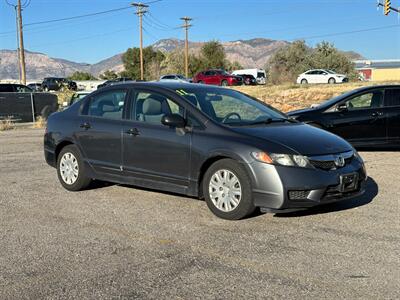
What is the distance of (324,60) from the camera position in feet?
198

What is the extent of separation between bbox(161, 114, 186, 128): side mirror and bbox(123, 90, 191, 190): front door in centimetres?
9

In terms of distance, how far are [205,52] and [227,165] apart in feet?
240

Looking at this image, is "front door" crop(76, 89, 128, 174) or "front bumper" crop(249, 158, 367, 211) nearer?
"front bumper" crop(249, 158, 367, 211)

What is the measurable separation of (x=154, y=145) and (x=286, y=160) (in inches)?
71.1

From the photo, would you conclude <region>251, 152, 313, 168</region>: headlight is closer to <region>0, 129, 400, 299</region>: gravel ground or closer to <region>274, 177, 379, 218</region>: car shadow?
<region>0, 129, 400, 299</region>: gravel ground

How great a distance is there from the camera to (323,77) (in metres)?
43.3

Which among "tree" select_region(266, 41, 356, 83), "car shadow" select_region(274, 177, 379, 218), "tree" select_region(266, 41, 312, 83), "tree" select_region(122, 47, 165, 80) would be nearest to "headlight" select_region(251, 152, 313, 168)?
"car shadow" select_region(274, 177, 379, 218)

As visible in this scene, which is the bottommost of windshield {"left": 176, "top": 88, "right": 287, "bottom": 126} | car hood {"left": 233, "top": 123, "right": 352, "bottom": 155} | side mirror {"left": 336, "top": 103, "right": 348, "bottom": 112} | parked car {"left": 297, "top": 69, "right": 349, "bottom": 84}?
car hood {"left": 233, "top": 123, "right": 352, "bottom": 155}

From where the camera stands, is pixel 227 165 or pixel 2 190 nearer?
pixel 227 165

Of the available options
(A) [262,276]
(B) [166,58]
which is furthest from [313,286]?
(B) [166,58]

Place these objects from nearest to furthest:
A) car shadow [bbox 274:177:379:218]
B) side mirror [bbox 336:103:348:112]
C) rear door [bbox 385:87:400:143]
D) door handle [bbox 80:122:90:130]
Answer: car shadow [bbox 274:177:379:218] → door handle [bbox 80:122:90:130] → rear door [bbox 385:87:400:143] → side mirror [bbox 336:103:348:112]

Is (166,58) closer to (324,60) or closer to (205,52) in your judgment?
(205,52)

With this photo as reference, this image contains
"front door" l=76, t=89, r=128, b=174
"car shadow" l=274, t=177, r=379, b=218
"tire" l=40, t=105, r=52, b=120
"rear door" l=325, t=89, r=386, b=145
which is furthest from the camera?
"tire" l=40, t=105, r=52, b=120

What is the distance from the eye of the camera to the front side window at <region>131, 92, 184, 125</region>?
6785mm
